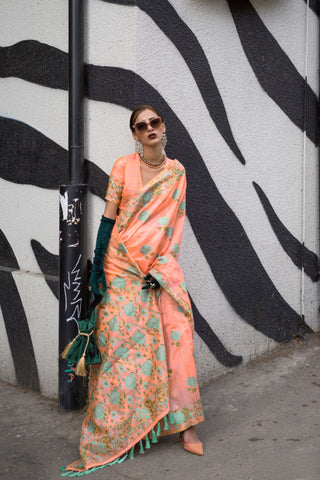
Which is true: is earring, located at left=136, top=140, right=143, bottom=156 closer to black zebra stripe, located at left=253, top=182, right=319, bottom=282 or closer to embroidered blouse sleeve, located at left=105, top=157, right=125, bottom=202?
embroidered blouse sleeve, located at left=105, top=157, right=125, bottom=202

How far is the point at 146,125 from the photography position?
3.43 metres

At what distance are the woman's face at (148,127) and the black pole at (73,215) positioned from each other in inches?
28.0

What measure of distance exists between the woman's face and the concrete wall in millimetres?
472

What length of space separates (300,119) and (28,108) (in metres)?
2.28

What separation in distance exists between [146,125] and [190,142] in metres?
0.93

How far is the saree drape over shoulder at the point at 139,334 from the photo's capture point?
11.3 ft

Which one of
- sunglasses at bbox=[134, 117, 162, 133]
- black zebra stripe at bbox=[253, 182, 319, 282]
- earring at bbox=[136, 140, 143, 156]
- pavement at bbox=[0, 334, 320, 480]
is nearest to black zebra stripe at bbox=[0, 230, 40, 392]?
pavement at bbox=[0, 334, 320, 480]

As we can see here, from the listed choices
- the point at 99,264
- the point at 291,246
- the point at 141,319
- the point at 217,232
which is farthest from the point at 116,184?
the point at 291,246

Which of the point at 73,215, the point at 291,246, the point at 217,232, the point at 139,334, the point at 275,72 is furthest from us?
the point at 291,246

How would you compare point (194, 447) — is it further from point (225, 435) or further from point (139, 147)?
point (139, 147)

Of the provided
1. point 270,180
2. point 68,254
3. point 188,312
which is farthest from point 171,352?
point 270,180

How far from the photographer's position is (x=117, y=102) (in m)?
3.96

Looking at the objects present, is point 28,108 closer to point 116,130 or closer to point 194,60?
point 116,130

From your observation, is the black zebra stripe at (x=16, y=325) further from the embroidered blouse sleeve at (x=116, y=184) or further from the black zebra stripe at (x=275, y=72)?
the black zebra stripe at (x=275, y=72)
